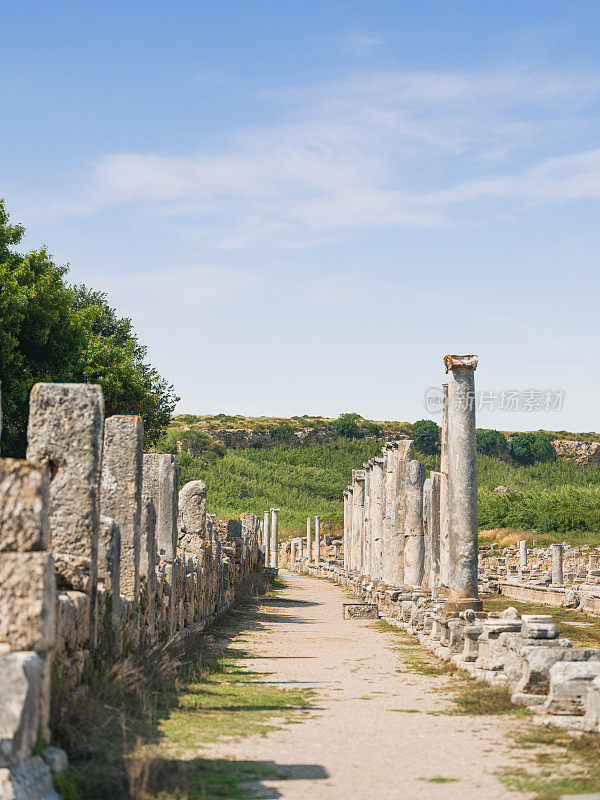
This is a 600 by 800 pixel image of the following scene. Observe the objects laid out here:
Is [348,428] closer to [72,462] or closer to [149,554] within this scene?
[149,554]

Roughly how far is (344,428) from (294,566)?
4887cm

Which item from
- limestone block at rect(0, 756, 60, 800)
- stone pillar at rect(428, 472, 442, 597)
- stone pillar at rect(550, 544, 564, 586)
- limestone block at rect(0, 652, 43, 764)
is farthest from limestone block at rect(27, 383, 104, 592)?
stone pillar at rect(550, 544, 564, 586)

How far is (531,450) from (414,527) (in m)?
82.2

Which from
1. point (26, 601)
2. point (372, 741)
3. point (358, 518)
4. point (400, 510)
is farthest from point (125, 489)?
point (358, 518)

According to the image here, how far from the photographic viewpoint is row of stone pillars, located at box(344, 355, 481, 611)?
14.4 metres

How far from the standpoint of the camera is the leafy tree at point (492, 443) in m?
99.6

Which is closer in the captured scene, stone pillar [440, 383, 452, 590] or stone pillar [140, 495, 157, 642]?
stone pillar [140, 495, 157, 642]

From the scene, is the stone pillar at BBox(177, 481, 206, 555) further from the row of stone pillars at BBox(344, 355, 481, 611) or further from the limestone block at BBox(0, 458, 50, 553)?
the limestone block at BBox(0, 458, 50, 553)

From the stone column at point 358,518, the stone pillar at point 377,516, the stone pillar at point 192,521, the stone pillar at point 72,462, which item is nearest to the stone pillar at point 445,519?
the stone pillar at point 192,521

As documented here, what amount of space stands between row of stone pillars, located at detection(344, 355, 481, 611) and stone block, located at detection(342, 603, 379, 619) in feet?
2.63

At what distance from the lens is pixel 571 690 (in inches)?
306

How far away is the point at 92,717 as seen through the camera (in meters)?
6.71

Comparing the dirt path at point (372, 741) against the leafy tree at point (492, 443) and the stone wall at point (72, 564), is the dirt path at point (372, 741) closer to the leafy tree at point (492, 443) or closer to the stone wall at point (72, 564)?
the stone wall at point (72, 564)

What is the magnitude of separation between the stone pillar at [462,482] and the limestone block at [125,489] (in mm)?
5753
